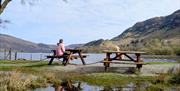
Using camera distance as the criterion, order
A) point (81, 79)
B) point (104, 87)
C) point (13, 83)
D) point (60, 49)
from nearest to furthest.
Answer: point (13, 83)
point (104, 87)
point (81, 79)
point (60, 49)

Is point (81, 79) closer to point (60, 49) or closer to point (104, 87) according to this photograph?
point (104, 87)

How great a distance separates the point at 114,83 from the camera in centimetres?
2688

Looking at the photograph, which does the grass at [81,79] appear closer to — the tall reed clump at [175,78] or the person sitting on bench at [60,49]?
the tall reed clump at [175,78]

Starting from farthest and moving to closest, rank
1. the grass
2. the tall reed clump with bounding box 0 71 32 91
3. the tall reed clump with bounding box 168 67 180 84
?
the tall reed clump with bounding box 168 67 180 84
the grass
the tall reed clump with bounding box 0 71 32 91

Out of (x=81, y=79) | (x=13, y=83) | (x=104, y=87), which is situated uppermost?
(x=13, y=83)

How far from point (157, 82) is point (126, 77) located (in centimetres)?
381

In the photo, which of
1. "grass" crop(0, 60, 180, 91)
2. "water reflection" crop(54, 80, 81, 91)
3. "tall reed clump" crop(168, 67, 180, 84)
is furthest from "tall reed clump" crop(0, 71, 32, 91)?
"tall reed clump" crop(168, 67, 180, 84)

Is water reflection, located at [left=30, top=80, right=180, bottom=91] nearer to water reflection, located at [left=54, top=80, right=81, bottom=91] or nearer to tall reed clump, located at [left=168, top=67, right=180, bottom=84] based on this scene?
water reflection, located at [left=54, top=80, right=81, bottom=91]

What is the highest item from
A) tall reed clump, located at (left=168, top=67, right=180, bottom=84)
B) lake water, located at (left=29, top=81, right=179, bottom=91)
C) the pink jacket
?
the pink jacket

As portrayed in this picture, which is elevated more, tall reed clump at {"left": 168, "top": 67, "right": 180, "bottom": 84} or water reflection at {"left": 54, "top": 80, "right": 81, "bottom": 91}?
tall reed clump at {"left": 168, "top": 67, "right": 180, "bottom": 84}

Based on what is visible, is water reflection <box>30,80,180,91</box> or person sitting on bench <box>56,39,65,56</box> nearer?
water reflection <box>30,80,180,91</box>

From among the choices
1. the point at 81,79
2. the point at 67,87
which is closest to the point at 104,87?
the point at 67,87

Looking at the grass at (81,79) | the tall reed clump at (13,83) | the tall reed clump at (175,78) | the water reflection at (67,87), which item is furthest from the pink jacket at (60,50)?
the tall reed clump at (13,83)

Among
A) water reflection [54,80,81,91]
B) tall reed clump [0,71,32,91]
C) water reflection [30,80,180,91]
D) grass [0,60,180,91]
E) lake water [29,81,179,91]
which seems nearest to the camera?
tall reed clump [0,71,32,91]
